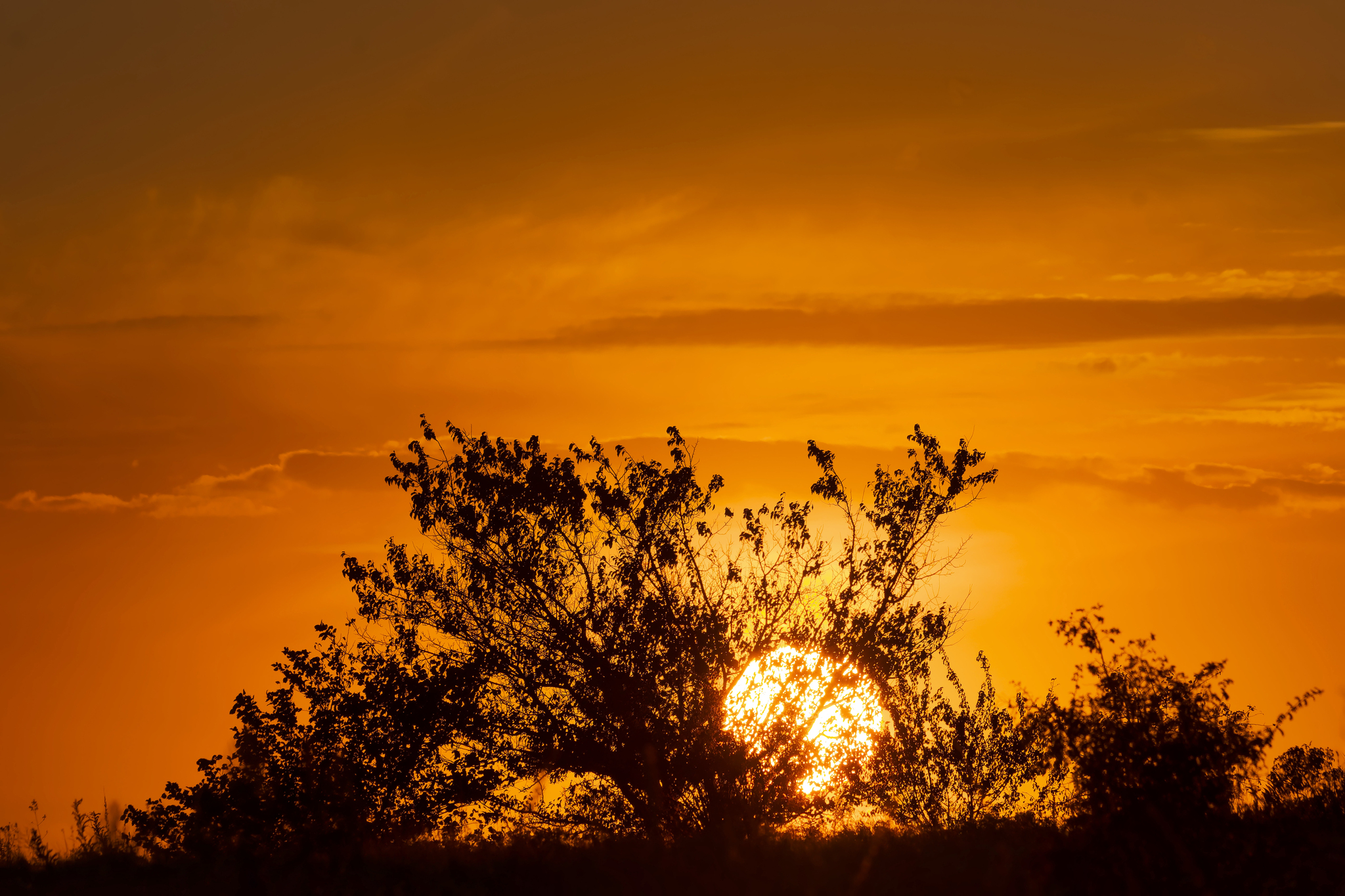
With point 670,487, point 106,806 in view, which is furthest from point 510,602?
point 106,806

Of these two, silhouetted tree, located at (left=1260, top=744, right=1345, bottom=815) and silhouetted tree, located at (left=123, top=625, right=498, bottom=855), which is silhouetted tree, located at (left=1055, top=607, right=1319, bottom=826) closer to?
silhouetted tree, located at (left=1260, top=744, right=1345, bottom=815)

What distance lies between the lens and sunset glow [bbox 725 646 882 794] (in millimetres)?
21500

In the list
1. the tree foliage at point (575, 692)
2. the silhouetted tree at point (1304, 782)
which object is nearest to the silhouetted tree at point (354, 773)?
the tree foliage at point (575, 692)

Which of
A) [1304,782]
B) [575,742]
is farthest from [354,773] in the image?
[1304,782]

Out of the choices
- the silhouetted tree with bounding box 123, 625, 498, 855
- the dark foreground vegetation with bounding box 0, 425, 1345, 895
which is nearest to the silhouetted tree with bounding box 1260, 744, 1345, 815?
the dark foreground vegetation with bounding box 0, 425, 1345, 895

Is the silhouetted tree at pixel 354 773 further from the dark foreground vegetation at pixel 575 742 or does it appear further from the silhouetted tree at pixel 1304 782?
the silhouetted tree at pixel 1304 782

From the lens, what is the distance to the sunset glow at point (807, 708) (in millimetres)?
21500

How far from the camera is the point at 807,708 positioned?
72.0ft

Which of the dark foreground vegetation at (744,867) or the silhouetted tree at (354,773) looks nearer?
the dark foreground vegetation at (744,867)

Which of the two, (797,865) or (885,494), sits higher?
(885,494)

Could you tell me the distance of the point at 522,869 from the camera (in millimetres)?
19078

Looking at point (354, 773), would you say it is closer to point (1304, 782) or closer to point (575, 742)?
point (575, 742)

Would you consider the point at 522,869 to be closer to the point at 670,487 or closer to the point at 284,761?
the point at 284,761

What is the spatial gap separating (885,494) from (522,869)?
33.8ft
